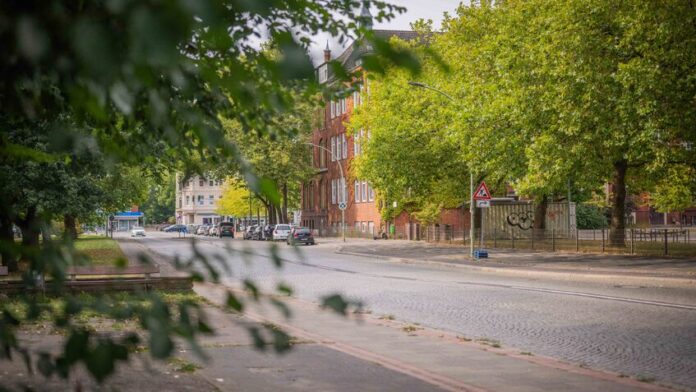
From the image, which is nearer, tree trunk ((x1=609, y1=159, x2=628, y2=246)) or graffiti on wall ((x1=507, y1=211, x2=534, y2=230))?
tree trunk ((x1=609, y1=159, x2=628, y2=246))

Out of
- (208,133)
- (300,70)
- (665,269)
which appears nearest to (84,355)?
(208,133)

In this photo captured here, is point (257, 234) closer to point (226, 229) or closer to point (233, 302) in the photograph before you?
point (226, 229)

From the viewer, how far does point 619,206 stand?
1446 inches

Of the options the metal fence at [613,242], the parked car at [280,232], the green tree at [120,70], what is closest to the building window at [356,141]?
the parked car at [280,232]

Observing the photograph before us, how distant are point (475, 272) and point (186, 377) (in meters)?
21.5

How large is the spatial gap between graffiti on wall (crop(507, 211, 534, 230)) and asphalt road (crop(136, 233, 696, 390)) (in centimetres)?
2863

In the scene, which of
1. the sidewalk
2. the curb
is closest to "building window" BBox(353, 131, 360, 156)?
the sidewalk

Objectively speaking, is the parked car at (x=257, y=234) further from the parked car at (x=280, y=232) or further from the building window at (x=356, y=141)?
the building window at (x=356, y=141)

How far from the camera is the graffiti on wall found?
54.4 m

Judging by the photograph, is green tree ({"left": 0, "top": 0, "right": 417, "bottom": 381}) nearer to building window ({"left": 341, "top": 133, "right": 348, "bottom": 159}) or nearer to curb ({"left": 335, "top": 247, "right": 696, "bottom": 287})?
curb ({"left": 335, "top": 247, "right": 696, "bottom": 287})

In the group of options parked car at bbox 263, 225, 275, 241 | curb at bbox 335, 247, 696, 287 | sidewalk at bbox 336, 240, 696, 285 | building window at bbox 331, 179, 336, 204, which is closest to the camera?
curb at bbox 335, 247, 696, 287

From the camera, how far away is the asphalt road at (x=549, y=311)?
9.62 metres

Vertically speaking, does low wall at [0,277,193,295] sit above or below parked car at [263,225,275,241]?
below

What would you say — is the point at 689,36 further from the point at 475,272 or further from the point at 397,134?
the point at 397,134
